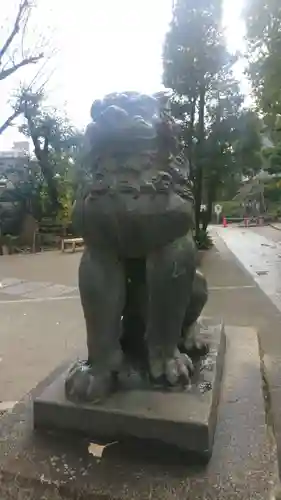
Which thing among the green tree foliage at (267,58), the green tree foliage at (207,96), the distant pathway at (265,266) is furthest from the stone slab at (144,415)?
the green tree foliage at (207,96)

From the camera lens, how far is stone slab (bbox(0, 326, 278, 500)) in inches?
33.3

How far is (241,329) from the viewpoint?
1.82m

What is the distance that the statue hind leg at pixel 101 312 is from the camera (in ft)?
3.49

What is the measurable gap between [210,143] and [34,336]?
6.70 metres

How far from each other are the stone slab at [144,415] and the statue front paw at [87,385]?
0.7 inches

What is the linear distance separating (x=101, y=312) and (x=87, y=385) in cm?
17

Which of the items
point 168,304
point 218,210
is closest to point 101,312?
point 168,304

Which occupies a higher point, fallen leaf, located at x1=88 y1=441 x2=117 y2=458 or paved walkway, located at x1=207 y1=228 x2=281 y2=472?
fallen leaf, located at x1=88 y1=441 x2=117 y2=458

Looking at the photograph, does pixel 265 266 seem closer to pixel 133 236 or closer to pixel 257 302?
pixel 257 302

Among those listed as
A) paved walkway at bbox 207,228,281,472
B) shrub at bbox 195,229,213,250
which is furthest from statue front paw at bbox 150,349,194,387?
shrub at bbox 195,229,213,250

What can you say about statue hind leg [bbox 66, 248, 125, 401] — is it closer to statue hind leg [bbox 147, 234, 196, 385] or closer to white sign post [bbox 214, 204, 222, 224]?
statue hind leg [bbox 147, 234, 196, 385]

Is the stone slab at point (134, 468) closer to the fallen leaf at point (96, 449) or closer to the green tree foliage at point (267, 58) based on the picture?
the fallen leaf at point (96, 449)

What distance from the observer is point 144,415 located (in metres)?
0.95

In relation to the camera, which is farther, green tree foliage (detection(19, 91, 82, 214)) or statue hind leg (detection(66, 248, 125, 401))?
green tree foliage (detection(19, 91, 82, 214))
